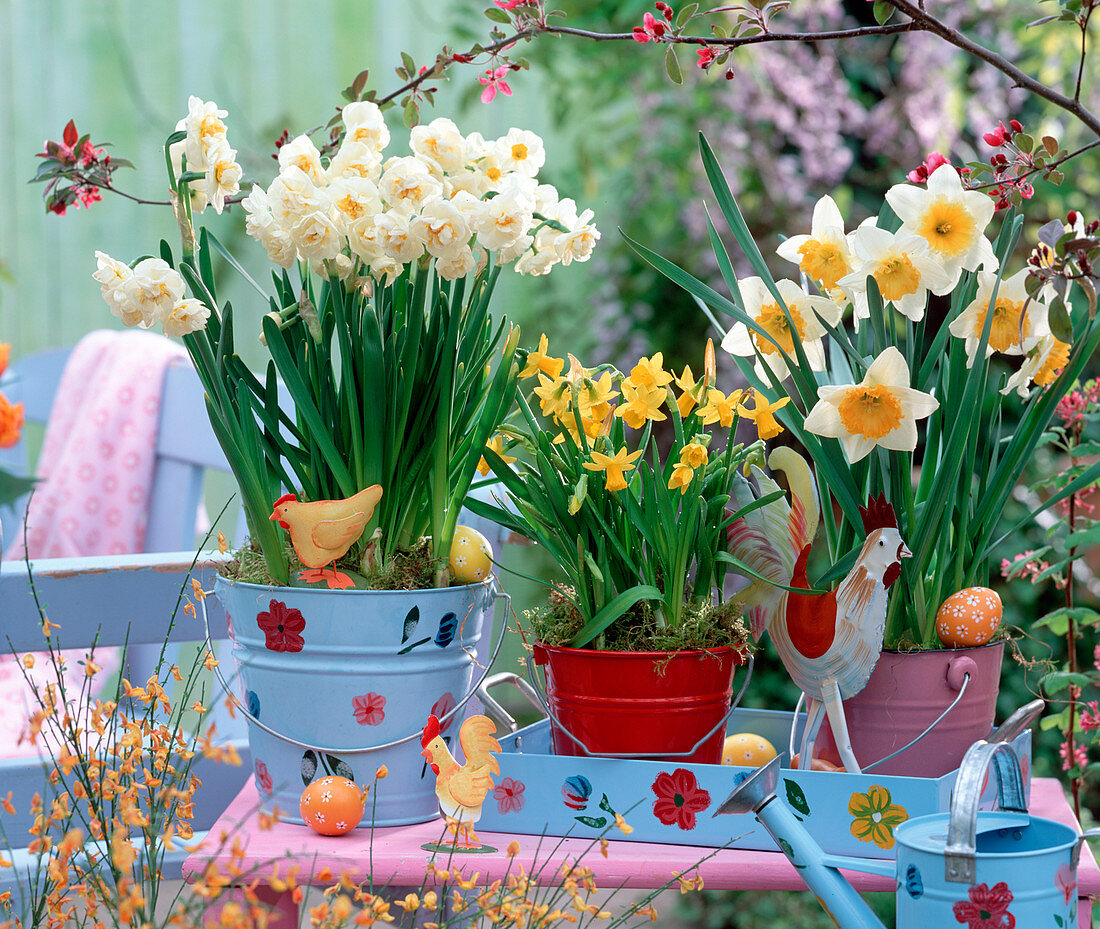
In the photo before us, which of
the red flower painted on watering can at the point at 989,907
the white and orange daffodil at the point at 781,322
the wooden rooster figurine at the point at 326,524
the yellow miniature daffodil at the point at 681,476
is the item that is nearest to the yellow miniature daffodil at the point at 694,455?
the yellow miniature daffodil at the point at 681,476

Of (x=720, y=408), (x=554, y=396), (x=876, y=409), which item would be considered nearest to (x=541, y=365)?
(x=554, y=396)

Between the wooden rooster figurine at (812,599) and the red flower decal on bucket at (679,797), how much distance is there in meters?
Result: 0.08

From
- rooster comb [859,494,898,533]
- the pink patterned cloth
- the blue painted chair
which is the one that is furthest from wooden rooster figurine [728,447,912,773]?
the pink patterned cloth

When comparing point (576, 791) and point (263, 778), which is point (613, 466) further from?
point (263, 778)

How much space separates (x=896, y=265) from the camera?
73 cm

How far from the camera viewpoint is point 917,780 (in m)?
0.72

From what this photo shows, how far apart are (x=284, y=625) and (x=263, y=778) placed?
131 millimetres

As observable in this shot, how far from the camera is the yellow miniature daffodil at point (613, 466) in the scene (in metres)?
0.75

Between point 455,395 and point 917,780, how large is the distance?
421 millimetres

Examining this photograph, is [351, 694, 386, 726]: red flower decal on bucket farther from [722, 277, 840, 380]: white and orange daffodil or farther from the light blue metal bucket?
[722, 277, 840, 380]: white and orange daffodil

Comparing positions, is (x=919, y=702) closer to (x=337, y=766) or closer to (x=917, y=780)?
(x=917, y=780)

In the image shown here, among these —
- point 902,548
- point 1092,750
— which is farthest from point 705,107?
point 902,548

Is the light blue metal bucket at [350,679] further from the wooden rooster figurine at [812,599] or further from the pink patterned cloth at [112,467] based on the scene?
the pink patterned cloth at [112,467]

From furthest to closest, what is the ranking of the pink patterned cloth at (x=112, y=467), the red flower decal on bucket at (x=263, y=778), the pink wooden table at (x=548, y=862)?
the pink patterned cloth at (x=112, y=467), the red flower decal on bucket at (x=263, y=778), the pink wooden table at (x=548, y=862)
